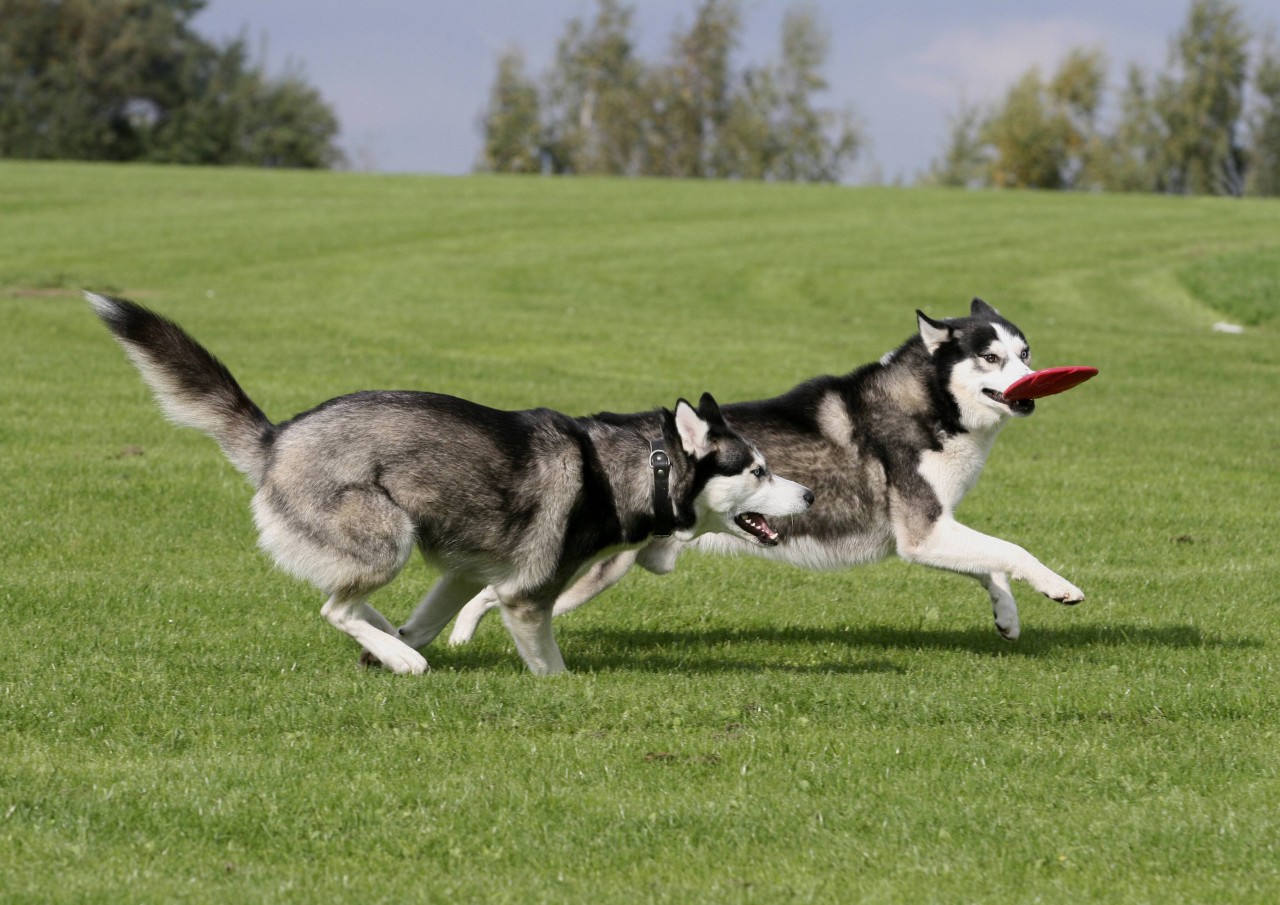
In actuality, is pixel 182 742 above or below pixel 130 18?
below

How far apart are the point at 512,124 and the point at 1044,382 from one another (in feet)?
314

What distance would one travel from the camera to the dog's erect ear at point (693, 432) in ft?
25.4

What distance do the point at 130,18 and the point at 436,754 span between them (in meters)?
83.0

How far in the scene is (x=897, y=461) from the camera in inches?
341

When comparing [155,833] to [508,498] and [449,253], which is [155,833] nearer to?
[508,498]

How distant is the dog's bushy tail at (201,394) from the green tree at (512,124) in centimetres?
9461

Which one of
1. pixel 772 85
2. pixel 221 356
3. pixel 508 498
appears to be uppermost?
pixel 772 85

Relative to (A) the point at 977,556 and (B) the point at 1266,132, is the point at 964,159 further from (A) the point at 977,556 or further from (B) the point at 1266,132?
(A) the point at 977,556

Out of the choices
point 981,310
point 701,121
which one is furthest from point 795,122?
point 981,310

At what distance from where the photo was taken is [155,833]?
5281 mm

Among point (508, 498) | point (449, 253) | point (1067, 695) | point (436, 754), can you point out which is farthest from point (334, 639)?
point (449, 253)

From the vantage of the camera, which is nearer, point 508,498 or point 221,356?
point 508,498

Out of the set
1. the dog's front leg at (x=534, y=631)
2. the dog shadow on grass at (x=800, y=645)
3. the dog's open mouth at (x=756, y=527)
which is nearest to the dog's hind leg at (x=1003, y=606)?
the dog shadow on grass at (x=800, y=645)

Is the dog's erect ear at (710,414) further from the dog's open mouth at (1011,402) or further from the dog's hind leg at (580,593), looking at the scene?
the dog's open mouth at (1011,402)
